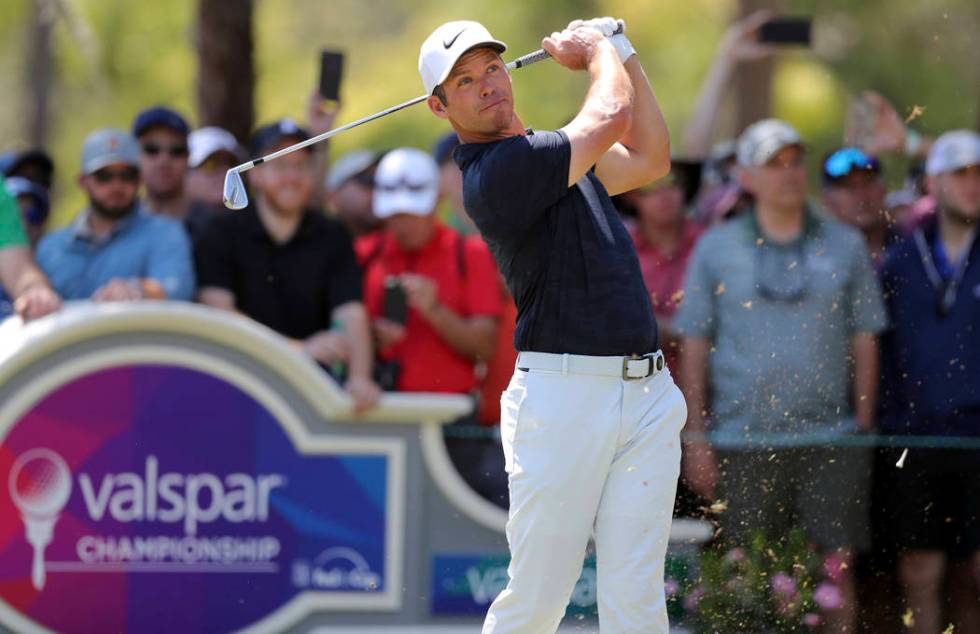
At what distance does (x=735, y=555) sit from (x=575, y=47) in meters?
2.23

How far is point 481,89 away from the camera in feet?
15.4

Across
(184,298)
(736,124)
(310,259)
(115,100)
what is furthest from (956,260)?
(115,100)

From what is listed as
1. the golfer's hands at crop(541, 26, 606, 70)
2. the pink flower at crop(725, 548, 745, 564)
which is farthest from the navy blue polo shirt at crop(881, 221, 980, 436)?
the golfer's hands at crop(541, 26, 606, 70)

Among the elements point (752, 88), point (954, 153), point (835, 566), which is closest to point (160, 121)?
point (954, 153)

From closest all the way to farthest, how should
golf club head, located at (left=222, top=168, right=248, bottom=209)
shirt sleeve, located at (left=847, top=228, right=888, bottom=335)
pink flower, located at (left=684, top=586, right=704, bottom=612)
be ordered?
golf club head, located at (left=222, top=168, right=248, bottom=209) < pink flower, located at (left=684, top=586, right=704, bottom=612) < shirt sleeve, located at (left=847, top=228, right=888, bottom=335)

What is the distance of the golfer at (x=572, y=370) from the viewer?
182 inches

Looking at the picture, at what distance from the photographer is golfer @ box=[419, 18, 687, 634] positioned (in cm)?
462

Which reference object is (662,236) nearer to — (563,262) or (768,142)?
(768,142)

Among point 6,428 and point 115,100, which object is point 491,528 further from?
point 115,100

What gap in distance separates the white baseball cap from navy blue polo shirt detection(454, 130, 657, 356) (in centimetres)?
23

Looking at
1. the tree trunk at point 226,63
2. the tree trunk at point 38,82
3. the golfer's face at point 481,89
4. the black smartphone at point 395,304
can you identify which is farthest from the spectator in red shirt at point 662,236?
the tree trunk at point 38,82

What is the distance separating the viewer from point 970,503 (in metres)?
6.53

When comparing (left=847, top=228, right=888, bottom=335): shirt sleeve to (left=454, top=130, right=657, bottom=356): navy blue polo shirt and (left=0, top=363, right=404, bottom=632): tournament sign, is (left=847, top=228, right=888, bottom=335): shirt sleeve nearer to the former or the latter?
(left=0, top=363, right=404, bottom=632): tournament sign

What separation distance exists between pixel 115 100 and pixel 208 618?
56.1 feet
